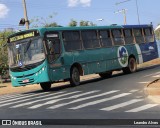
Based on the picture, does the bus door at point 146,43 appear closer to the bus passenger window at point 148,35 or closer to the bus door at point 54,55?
the bus passenger window at point 148,35

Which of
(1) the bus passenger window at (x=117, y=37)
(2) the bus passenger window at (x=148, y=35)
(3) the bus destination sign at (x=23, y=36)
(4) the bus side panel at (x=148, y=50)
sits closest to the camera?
(3) the bus destination sign at (x=23, y=36)

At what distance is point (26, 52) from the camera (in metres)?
21.1

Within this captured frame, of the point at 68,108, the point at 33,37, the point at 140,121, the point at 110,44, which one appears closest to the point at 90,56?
the point at 110,44

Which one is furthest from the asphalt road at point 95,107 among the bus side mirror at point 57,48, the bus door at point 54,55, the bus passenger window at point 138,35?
the bus passenger window at point 138,35

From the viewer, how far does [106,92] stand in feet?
61.3

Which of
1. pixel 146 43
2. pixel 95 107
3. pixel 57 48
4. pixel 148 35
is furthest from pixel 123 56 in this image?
pixel 95 107

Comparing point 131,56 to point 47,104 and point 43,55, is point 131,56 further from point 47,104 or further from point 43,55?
point 47,104

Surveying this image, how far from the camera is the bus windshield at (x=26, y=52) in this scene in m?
20.7

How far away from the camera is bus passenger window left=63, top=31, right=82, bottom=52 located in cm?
2235

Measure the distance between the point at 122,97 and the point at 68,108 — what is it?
3.18 meters

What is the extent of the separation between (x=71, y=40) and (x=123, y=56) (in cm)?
589

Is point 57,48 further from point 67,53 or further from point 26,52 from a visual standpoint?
point 26,52

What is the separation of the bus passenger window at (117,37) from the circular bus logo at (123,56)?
1.24 ft

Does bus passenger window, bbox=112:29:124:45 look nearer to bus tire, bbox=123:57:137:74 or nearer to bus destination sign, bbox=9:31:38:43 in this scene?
bus tire, bbox=123:57:137:74
